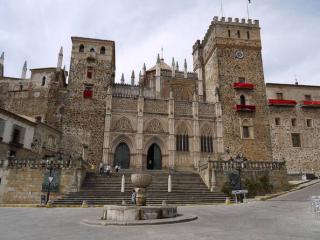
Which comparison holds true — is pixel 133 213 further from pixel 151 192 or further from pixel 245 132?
pixel 245 132

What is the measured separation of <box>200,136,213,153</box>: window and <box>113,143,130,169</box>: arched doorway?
873 cm

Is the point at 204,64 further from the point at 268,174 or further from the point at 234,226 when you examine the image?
the point at 234,226

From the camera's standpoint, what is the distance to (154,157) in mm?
30891

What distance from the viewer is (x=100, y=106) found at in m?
31.0

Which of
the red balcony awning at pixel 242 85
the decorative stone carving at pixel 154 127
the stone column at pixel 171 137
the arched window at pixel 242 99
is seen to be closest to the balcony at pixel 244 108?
the arched window at pixel 242 99

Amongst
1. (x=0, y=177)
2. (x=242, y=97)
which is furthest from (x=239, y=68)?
(x=0, y=177)

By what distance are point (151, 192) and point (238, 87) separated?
66.4ft

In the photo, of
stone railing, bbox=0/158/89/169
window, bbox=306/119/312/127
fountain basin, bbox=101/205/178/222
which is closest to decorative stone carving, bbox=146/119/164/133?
stone railing, bbox=0/158/89/169

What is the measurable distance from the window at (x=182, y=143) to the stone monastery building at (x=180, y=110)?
115 millimetres

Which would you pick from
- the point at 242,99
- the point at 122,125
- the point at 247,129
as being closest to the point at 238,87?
the point at 242,99

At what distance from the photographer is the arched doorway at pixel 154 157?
30672mm

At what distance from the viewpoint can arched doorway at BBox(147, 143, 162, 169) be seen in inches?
1208

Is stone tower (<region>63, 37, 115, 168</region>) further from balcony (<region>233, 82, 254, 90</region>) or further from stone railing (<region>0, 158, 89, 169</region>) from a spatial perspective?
balcony (<region>233, 82, 254, 90</region>)

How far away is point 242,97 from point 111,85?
16.6m
